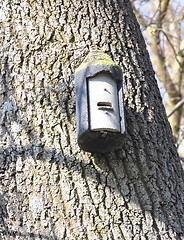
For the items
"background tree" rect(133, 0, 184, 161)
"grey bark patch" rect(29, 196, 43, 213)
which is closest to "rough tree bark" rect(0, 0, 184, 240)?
"grey bark patch" rect(29, 196, 43, 213)

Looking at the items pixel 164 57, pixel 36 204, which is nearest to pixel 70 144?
pixel 36 204

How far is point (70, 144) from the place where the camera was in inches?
65.0

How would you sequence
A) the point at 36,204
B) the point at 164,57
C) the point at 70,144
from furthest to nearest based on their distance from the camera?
the point at 164,57 → the point at 70,144 → the point at 36,204

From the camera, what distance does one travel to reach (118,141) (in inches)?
63.2

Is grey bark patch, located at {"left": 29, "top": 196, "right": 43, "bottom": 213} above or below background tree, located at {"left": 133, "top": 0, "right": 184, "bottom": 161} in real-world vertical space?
below

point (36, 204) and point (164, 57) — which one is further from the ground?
point (164, 57)

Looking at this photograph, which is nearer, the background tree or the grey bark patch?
the grey bark patch

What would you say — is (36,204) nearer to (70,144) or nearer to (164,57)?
(70,144)

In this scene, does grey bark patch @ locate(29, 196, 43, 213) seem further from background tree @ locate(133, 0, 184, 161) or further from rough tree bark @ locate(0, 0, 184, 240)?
background tree @ locate(133, 0, 184, 161)

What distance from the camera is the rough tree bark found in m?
1.54

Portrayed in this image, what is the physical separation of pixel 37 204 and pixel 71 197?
16 centimetres

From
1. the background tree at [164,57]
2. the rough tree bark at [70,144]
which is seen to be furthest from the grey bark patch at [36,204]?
the background tree at [164,57]

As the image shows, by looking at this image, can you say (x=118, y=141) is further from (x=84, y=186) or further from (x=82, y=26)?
(x=82, y=26)

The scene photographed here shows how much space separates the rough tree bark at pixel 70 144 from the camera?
1.54 meters
